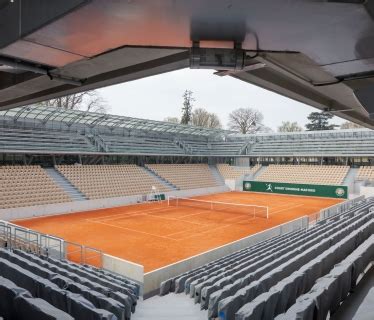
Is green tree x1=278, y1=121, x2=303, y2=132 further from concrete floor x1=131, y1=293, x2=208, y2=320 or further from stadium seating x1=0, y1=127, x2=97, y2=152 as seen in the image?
concrete floor x1=131, y1=293, x2=208, y2=320

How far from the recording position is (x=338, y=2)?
2.85 m

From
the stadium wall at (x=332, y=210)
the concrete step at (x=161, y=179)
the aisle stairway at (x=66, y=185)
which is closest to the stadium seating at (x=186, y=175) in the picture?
the concrete step at (x=161, y=179)

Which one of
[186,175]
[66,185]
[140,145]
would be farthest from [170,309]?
[186,175]

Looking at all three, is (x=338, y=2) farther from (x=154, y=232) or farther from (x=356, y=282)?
(x=154, y=232)

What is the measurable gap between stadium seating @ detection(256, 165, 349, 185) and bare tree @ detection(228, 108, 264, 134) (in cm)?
3450

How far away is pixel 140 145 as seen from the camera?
4612 centimetres

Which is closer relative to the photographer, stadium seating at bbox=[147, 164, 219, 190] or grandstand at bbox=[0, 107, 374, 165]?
grandstand at bbox=[0, 107, 374, 165]

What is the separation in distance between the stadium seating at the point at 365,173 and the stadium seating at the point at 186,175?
19464 millimetres

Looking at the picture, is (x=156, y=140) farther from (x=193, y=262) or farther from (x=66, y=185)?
(x=193, y=262)

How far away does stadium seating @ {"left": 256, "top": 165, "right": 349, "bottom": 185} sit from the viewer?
4703 cm

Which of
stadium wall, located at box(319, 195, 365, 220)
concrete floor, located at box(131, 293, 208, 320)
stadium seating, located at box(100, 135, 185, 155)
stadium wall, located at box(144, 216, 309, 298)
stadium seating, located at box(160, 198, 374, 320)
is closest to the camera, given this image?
stadium seating, located at box(160, 198, 374, 320)

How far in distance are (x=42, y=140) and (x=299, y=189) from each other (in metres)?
33.3

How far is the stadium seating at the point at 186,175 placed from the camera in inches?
1822

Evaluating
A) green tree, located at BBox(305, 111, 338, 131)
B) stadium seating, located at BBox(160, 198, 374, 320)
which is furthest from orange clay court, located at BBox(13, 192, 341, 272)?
green tree, located at BBox(305, 111, 338, 131)
